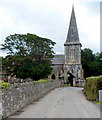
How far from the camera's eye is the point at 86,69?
54812 millimetres

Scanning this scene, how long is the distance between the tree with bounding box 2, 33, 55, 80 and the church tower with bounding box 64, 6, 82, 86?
1555cm

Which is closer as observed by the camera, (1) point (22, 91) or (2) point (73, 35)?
(1) point (22, 91)

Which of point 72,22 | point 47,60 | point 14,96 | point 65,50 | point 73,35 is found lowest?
point 14,96

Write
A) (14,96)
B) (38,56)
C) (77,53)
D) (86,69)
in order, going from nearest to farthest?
(14,96), (38,56), (77,53), (86,69)

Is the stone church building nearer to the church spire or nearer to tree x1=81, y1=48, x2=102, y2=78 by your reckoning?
the church spire

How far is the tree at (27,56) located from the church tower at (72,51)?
15550 millimetres

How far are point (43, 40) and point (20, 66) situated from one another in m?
7.21

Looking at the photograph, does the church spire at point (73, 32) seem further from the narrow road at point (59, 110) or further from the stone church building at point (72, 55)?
the narrow road at point (59, 110)

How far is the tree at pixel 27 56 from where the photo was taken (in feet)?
106

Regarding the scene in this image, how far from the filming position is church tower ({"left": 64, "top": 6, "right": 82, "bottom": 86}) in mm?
48875

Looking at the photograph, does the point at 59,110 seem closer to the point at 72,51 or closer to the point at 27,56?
the point at 27,56

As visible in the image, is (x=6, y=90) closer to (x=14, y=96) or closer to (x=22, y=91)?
(x=14, y=96)

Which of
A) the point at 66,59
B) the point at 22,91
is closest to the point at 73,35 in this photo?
A: the point at 66,59

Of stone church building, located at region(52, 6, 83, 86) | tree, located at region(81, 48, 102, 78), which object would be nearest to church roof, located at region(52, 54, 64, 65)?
stone church building, located at region(52, 6, 83, 86)
